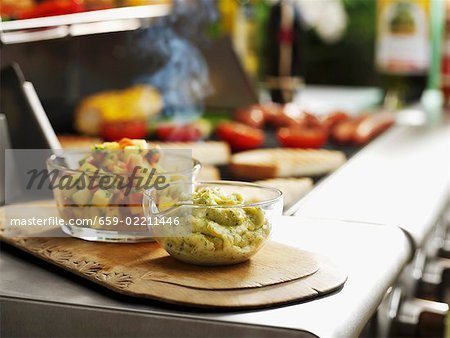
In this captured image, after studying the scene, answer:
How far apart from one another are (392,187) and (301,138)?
1.81ft

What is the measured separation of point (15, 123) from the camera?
1.43 metres

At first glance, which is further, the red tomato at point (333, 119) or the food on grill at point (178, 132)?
the red tomato at point (333, 119)

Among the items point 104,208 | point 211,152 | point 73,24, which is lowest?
point 211,152

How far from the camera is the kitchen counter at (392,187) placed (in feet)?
4.32

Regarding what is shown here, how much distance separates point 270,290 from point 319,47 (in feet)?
9.61

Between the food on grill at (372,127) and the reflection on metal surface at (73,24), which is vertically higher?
the reflection on metal surface at (73,24)

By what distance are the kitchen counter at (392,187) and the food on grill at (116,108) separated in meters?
0.62

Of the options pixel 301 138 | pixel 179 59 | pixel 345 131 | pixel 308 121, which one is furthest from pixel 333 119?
pixel 179 59

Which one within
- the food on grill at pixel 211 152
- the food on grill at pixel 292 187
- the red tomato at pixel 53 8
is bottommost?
the food on grill at pixel 211 152

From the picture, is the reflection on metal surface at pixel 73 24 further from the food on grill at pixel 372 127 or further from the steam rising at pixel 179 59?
the food on grill at pixel 372 127

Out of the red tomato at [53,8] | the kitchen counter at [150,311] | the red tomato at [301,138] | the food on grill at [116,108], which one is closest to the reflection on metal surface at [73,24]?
the red tomato at [53,8]

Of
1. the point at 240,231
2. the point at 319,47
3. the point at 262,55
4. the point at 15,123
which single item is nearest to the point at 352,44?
the point at 319,47

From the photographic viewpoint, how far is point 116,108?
2127 mm

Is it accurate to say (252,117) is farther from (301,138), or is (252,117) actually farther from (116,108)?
(116,108)
